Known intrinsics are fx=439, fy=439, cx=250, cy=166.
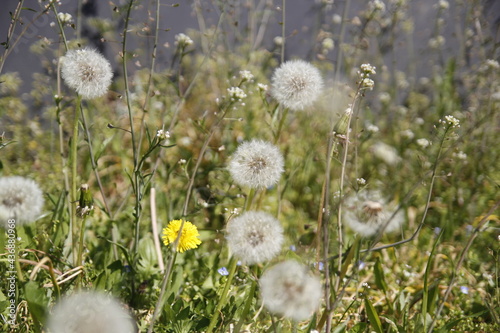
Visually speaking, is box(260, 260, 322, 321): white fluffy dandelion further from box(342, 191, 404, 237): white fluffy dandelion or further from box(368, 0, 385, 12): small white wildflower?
box(368, 0, 385, 12): small white wildflower

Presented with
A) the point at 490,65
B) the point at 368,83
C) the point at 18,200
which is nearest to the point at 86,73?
the point at 18,200

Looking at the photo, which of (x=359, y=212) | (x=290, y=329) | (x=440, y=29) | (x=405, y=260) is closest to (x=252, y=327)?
(x=290, y=329)

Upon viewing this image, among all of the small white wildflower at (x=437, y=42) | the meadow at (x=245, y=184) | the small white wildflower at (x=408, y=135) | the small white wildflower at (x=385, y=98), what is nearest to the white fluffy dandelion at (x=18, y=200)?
the meadow at (x=245, y=184)

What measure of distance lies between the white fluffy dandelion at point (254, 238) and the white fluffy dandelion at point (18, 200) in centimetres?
48

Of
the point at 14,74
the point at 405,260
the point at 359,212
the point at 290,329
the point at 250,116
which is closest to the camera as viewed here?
the point at 359,212

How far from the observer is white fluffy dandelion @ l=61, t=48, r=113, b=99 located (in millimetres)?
1280

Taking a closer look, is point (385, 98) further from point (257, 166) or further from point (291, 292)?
point (291, 292)

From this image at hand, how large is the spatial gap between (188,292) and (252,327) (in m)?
0.31

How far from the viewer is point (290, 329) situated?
4.33 feet

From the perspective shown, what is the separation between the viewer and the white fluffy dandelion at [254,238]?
1100 millimetres

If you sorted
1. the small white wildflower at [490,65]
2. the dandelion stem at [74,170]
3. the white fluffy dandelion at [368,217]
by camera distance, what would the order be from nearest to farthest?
the white fluffy dandelion at [368,217] < the dandelion stem at [74,170] < the small white wildflower at [490,65]

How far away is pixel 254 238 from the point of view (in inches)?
44.1

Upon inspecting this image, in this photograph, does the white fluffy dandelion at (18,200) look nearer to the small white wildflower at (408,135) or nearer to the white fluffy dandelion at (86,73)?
the white fluffy dandelion at (86,73)

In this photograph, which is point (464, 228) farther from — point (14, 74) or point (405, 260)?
point (14, 74)
